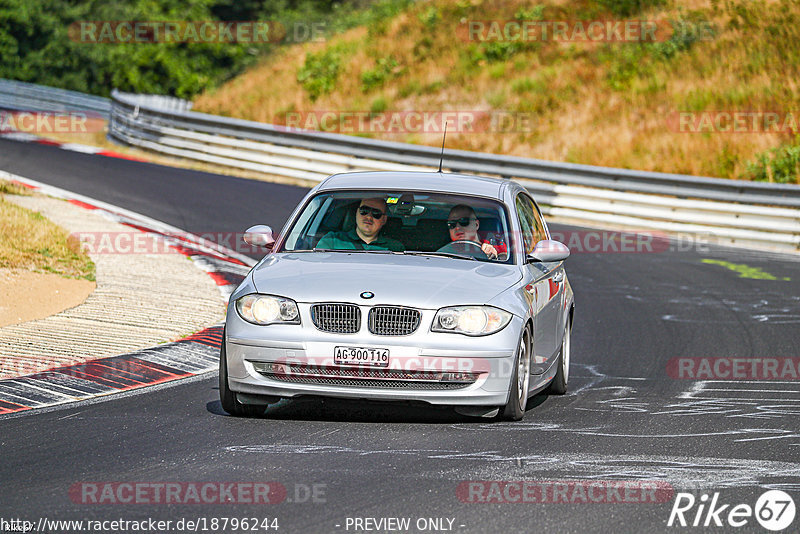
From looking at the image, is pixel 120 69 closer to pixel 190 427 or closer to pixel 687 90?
pixel 687 90

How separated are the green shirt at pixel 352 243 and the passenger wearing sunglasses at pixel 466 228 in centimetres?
42

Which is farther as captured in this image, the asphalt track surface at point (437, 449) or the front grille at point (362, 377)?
the front grille at point (362, 377)

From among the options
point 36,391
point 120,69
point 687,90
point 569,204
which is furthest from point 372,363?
point 120,69

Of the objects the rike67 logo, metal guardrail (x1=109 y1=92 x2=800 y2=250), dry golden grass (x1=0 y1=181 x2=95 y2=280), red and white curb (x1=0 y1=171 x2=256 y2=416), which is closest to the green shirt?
red and white curb (x1=0 y1=171 x2=256 y2=416)

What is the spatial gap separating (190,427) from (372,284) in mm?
1405

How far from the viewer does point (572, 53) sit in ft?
118

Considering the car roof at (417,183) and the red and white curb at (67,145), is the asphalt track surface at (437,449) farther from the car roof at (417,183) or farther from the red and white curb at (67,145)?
the red and white curb at (67,145)

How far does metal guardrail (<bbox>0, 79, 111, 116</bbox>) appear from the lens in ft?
143

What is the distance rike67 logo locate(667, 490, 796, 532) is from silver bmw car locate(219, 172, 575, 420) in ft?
6.13

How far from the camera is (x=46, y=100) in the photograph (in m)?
43.8

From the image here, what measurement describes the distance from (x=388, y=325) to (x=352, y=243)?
1.29 meters

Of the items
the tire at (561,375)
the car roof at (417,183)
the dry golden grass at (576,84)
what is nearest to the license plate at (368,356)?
the car roof at (417,183)

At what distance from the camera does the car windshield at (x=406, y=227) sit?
8.83 meters

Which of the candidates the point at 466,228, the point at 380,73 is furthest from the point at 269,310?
the point at 380,73
